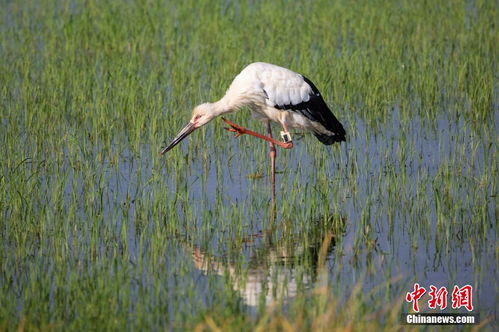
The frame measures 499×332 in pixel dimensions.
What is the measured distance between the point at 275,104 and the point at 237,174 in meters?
0.65

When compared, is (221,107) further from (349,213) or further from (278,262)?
(278,262)

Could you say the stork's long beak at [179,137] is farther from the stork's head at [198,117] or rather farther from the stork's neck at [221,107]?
the stork's neck at [221,107]

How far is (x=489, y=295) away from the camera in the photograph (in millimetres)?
5344

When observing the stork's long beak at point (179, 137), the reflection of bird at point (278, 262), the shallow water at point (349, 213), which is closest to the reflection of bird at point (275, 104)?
the stork's long beak at point (179, 137)

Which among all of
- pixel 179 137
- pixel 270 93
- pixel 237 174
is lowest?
pixel 237 174

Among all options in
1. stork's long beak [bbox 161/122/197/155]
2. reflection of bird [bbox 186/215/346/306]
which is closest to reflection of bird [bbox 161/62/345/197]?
stork's long beak [bbox 161/122/197/155]

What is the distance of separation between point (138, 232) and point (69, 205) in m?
0.76

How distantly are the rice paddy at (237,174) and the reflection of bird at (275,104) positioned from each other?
0.26 metres

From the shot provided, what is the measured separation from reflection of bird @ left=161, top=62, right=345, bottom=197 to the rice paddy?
0.86 feet

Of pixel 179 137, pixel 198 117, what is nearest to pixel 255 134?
pixel 198 117

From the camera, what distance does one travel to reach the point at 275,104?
8000mm

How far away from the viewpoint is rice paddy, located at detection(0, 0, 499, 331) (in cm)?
514

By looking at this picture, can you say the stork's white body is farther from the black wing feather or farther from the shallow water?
the shallow water

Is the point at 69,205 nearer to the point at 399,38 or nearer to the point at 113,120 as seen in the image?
the point at 113,120
